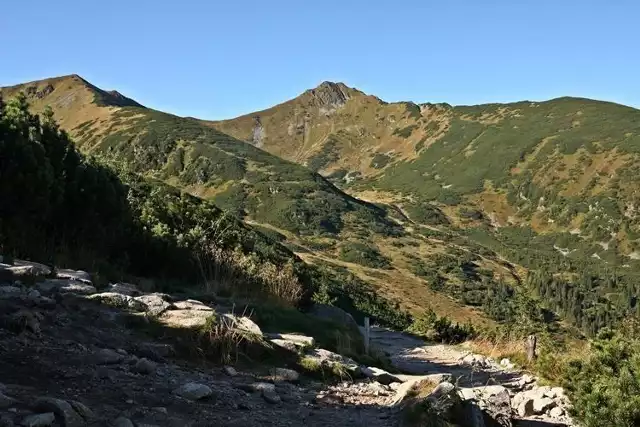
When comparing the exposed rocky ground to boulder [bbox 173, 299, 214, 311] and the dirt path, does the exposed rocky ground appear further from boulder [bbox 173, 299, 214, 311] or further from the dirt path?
the dirt path

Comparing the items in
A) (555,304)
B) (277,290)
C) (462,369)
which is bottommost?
(555,304)

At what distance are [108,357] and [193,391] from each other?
90 cm

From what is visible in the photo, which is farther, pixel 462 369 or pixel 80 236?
pixel 462 369

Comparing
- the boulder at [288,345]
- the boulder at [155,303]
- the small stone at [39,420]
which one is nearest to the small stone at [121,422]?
the small stone at [39,420]

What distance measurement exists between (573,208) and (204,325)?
537 ft

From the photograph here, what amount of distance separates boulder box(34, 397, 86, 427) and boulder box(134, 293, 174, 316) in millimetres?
3463

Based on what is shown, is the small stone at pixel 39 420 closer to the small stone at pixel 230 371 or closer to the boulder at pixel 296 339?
the small stone at pixel 230 371

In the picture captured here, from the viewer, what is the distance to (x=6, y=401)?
12.5 feet

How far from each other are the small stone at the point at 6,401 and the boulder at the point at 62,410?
0.49ft

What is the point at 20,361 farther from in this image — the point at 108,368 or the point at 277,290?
the point at 277,290

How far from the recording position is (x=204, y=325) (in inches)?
277

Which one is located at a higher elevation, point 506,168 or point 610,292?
point 506,168

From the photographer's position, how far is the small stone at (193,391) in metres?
5.19

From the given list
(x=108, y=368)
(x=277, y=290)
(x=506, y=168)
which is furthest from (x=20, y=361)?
(x=506, y=168)
